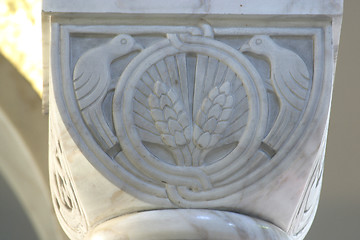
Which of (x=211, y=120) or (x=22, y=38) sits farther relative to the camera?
(x=22, y=38)

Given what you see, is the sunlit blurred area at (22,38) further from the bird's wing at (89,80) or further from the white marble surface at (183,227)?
the white marble surface at (183,227)

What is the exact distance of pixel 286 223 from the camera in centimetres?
219

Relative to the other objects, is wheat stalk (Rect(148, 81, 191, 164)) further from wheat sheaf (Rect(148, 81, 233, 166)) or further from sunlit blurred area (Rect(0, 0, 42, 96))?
sunlit blurred area (Rect(0, 0, 42, 96))

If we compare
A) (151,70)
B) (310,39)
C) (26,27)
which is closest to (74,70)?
(151,70)

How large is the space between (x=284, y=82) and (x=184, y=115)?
237mm

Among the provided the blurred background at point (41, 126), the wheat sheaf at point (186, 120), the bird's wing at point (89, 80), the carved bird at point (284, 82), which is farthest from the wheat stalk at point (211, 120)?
the blurred background at point (41, 126)

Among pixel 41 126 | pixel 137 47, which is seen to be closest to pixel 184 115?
pixel 137 47

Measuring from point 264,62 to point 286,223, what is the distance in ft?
1.22

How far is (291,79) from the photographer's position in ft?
7.04

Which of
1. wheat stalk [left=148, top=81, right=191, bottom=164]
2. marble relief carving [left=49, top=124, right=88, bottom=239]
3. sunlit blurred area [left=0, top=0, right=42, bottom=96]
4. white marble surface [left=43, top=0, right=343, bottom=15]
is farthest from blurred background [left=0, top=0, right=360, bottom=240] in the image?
wheat stalk [left=148, top=81, right=191, bottom=164]

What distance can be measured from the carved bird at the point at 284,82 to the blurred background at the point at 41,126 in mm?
1057

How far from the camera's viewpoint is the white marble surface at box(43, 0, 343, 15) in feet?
6.99

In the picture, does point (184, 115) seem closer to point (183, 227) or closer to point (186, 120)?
point (186, 120)

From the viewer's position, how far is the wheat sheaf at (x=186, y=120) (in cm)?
211
